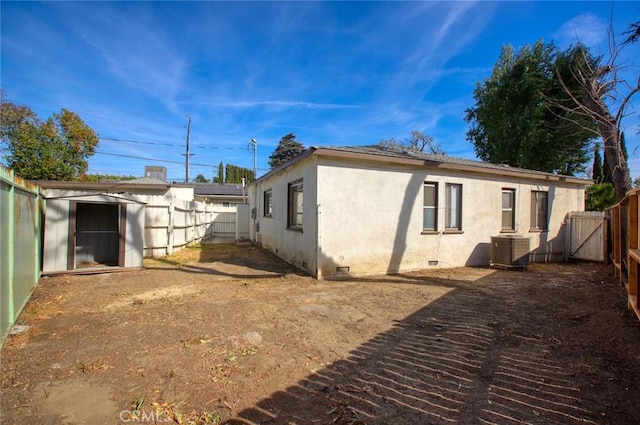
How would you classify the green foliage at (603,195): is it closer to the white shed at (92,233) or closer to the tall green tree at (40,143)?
the white shed at (92,233)

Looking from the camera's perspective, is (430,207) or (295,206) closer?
(430,207)

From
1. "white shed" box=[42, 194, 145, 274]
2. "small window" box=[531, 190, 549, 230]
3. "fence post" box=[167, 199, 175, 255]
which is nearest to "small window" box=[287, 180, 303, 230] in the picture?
"white shed" box=[42, 194, 145, 274]

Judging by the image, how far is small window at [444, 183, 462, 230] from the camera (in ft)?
31.4

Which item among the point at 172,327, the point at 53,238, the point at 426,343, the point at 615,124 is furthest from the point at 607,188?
the point at 53,238

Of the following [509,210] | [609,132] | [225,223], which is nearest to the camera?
[509,210]

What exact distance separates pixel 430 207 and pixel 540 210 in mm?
5266

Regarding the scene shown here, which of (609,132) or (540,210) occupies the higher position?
(609,132)

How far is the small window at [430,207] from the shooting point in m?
9.24

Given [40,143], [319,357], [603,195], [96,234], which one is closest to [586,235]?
[603,195]

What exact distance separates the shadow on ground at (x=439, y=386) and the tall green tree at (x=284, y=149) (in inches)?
1493

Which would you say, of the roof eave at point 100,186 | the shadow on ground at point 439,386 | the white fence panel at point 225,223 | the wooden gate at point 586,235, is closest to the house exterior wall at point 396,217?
the wooden gate at point 586,235

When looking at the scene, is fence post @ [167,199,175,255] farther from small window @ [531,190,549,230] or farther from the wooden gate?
the wooden gate

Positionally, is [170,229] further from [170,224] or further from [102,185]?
[102,185]

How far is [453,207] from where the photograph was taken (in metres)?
9.74
